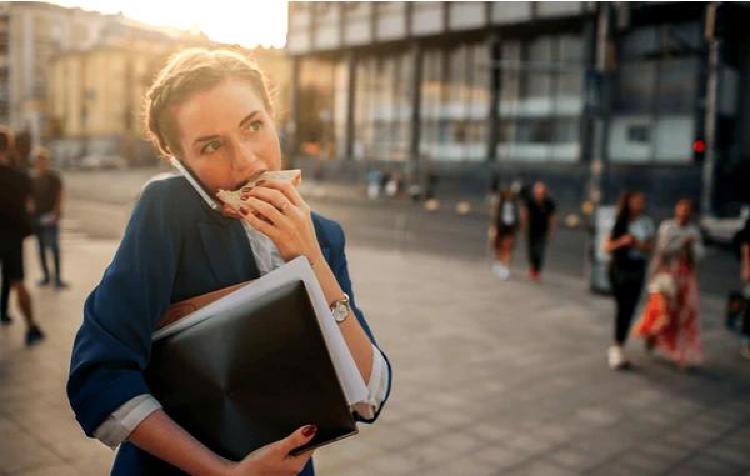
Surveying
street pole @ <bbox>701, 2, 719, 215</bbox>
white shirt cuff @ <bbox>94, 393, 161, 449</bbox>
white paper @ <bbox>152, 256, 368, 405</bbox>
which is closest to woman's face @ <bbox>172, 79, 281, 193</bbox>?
white paper @ <bbox>152, 256, 368, 405</bbox>

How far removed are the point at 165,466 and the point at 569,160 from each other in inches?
1491

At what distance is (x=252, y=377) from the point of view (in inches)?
48.2

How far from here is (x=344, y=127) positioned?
5034 cm

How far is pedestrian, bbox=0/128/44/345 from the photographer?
7.00 metres

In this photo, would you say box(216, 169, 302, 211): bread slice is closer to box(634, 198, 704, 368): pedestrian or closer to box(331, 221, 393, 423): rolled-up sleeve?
box(331, 221, 393, 423): rolled-up sleeve

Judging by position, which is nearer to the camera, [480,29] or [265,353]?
[265,353]

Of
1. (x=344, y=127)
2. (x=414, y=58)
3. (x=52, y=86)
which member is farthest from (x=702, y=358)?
(x=52, y=86)

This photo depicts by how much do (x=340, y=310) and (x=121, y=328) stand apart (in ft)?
1.37

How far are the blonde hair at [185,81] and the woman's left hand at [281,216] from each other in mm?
266

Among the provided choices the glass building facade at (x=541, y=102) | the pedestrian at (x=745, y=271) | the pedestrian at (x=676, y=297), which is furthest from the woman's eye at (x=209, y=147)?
the glass building facade at (x=541, y=102)

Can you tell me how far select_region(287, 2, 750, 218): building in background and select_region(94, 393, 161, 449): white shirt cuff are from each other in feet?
79.9

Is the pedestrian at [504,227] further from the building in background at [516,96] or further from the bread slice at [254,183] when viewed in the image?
the building in background at [516,96]

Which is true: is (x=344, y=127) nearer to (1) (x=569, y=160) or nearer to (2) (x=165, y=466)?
(1) (x=569, y=160)

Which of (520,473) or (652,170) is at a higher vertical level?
(652,170)
